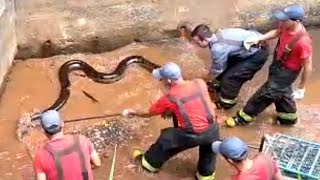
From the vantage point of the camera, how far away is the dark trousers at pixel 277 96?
28.4 ft

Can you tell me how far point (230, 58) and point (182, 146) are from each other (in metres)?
1.60

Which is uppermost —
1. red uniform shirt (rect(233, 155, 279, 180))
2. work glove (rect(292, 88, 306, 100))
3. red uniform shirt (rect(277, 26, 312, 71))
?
red uniform shirt (rect(277, 26, 312, 71))

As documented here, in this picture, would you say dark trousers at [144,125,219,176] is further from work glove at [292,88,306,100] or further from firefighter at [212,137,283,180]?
work glove at [292,88,306,100]

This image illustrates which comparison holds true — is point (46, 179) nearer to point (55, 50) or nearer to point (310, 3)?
point (55, 50)

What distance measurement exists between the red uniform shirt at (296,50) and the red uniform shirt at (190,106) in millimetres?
1242

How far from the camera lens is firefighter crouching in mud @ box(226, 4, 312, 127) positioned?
8344 mm

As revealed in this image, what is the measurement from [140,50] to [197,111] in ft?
9.88

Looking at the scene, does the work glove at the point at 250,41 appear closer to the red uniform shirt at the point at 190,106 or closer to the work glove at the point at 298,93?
the work glove at the point at 298,93

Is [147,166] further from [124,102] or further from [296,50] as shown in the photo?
[296,50]

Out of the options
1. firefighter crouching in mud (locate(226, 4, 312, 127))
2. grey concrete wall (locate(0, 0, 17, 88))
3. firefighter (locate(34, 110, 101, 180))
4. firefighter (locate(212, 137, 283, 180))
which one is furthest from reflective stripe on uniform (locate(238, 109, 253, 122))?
grey concrete wall (locate(0, 0, 17, 88))

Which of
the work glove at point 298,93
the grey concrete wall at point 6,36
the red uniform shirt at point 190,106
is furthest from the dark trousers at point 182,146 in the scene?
the grey concrete wall at point 6,36

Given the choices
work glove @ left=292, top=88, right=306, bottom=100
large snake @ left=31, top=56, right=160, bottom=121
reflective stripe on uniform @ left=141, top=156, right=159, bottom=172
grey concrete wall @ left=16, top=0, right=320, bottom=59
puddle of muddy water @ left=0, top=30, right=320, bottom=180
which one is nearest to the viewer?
reflective stripe on uniform @ left=141, top=156, right=159, bottom=172

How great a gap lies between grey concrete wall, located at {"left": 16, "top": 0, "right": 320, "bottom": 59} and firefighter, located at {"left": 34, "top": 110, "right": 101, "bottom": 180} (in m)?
3.62

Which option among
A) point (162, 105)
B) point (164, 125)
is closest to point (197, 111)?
point (162, 105)
